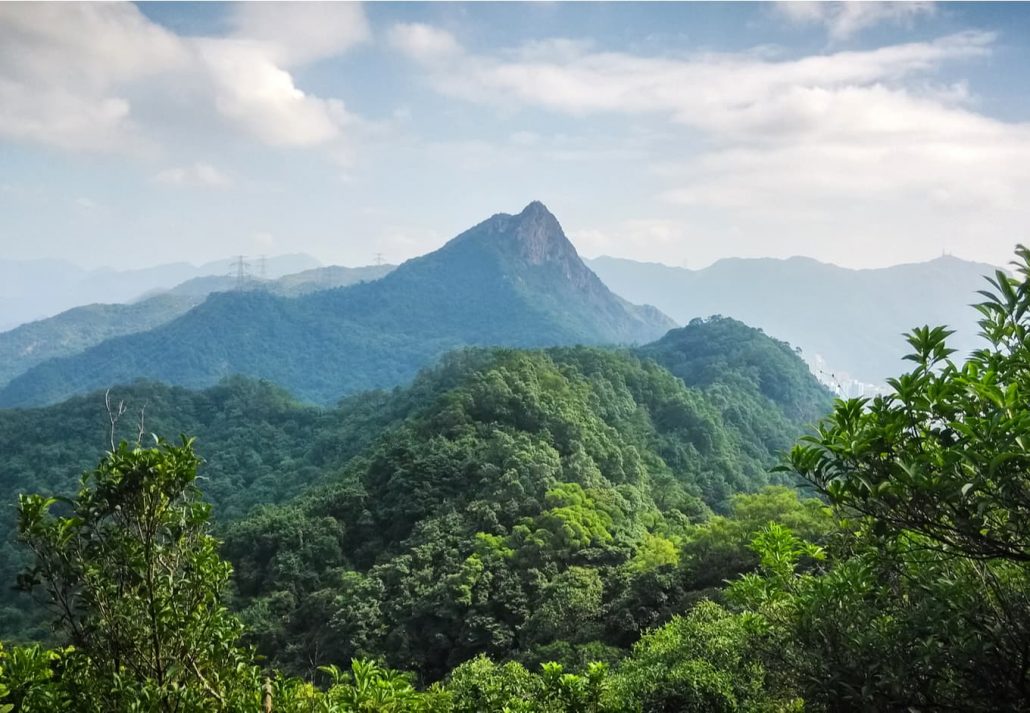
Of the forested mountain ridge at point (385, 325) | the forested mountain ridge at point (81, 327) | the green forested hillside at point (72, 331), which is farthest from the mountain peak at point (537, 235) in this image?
the green forested hillside at point (72, 331)

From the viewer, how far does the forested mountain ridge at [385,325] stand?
3917 inches

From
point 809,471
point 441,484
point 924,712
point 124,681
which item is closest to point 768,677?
point 924,712

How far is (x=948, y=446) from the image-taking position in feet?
11.9

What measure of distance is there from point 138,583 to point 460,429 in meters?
26.5

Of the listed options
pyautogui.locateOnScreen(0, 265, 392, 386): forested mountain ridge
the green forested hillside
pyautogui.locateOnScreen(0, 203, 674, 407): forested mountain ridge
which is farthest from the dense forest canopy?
the green forested hillside

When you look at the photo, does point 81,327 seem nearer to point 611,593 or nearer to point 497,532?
point 497,532

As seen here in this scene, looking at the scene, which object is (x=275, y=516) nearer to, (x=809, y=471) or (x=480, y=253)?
(x=809, y=471)

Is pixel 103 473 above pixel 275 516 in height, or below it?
above

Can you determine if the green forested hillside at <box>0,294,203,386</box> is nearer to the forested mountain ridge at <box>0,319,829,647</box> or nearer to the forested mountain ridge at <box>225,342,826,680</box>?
the forested mountain ridge at <box>0,319,829,647</box>

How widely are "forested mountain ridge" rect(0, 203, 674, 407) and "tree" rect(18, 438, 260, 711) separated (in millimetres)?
93311

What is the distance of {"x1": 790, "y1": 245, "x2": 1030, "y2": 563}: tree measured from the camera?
3.13 meters

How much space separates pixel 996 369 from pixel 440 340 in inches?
4514

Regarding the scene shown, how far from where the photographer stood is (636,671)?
29.8 ft

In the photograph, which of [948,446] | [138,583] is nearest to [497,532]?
[138,583]
